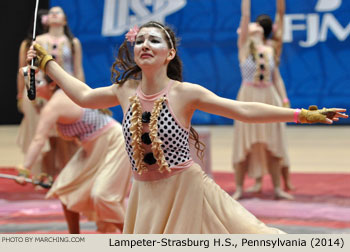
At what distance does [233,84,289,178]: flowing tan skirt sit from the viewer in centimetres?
724

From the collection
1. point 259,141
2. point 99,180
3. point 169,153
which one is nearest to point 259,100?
point 259,141

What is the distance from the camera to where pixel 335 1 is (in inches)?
475

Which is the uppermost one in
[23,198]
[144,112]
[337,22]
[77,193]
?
[337,22]

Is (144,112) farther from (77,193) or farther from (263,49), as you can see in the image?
(263,49)

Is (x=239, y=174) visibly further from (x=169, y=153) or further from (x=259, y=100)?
(x=169, y=153)

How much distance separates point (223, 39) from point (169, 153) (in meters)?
9.10

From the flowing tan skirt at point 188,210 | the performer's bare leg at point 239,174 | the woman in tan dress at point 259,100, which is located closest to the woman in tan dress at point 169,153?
the flowing tan skirt at point 188,210

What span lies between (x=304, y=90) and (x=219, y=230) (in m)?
9.12

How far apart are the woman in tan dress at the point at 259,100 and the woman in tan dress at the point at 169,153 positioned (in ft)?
11.9

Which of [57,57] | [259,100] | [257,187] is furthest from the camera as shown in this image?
[57,57]

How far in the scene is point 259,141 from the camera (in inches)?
287

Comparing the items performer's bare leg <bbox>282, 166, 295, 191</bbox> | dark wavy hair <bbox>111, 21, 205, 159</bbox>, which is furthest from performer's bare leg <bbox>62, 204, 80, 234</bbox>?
performer's bare leg <bbox>282, 166, 295, 191</bbox>
